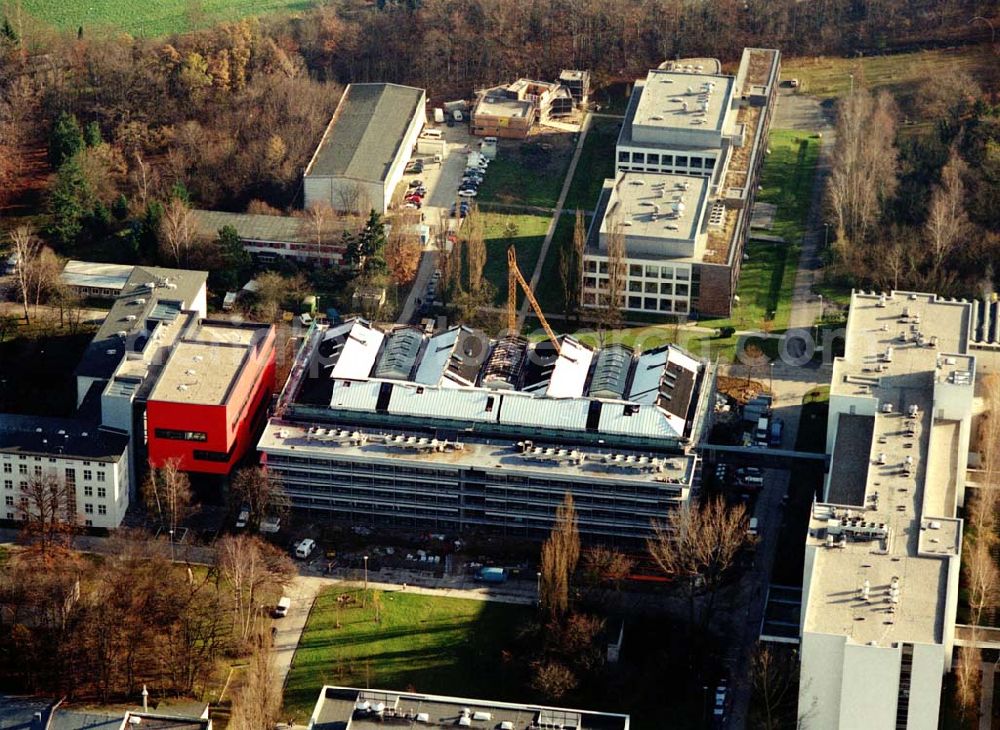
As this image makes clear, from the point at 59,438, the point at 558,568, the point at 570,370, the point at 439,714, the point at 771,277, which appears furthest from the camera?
the point at 771,277

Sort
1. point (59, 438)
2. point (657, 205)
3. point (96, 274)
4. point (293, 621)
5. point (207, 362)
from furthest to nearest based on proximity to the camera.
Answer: point (96, 274)
point (657, 205)
point (207, 362)
point (59, 438)
point (293, 621)

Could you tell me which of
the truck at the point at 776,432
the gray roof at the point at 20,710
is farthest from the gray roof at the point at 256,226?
the gray roof at the point at 20,710

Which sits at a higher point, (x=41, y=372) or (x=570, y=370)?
(x=570, y=370)

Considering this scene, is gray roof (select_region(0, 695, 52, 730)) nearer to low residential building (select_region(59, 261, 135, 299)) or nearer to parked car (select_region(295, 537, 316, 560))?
parked car (select_region(295, 537, 316, 560))

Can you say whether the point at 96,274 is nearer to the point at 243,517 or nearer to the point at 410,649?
the point at 243,517

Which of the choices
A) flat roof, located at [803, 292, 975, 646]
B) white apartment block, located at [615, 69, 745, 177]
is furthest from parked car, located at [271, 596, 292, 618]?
white apartment block, located at [615, 69, 745, 177]

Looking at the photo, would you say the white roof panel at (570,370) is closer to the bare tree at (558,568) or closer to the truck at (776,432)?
the bare tree at (558,568)

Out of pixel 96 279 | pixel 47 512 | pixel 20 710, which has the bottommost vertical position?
pixel 20 710

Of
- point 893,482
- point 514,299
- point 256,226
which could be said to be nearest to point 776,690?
point 893,482
